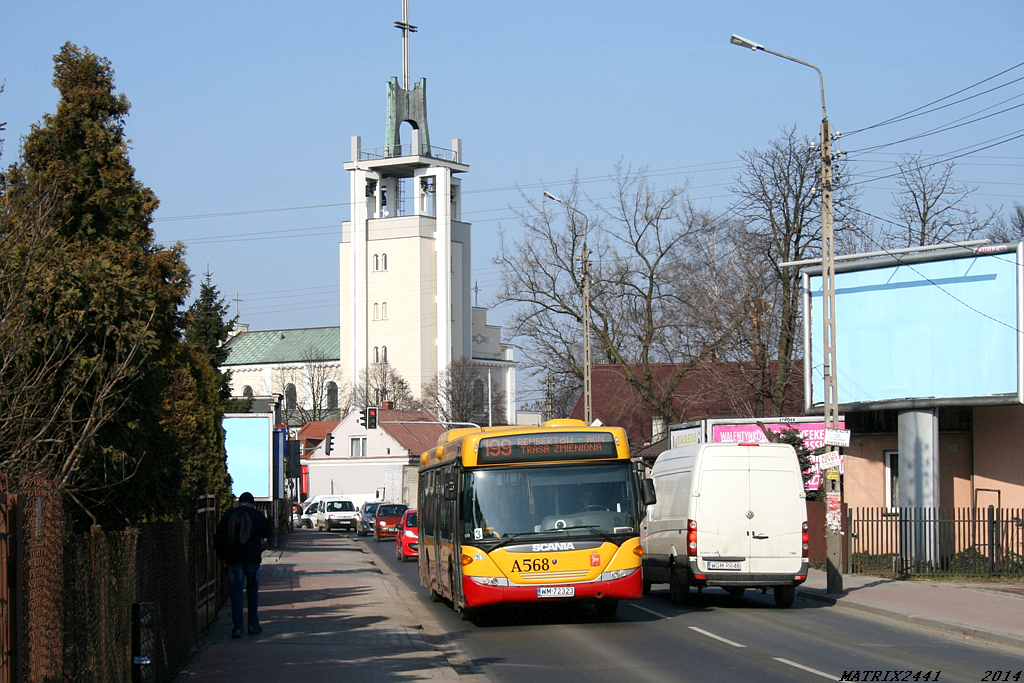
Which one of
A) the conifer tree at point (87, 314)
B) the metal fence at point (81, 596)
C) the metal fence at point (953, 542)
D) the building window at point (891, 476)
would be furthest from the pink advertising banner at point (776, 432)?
the metal fence at point (81, 596)

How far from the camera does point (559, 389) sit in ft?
170

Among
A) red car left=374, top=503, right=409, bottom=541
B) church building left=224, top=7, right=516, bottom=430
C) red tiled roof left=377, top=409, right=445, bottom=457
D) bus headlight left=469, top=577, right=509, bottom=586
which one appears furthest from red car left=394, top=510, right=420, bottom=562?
church building left=224, top=7, right=516, bottom=430

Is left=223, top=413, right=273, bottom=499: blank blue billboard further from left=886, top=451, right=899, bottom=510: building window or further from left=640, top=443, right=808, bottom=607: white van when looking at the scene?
left=640, top=443, right=808, bottom=607: white van

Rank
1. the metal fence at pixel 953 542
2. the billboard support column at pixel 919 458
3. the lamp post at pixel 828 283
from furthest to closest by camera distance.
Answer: the billboard support column at pixel 919 458
the metal fence at pixel 953 542
the lamp post at pixel 828 283

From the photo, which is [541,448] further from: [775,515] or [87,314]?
[87,314]

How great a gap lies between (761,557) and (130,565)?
1086cm

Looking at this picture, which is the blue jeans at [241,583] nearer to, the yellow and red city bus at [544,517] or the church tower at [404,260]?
the yellow and red city bus at [544,517]

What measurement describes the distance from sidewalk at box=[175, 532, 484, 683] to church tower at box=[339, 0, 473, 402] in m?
89.8

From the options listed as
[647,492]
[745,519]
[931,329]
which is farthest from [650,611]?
[931,329]

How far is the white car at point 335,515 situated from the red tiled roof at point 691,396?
13955mm

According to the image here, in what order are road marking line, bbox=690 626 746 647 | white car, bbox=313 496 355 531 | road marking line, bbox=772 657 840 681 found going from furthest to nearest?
white car, bbox=313 496 355 531
road marking line, bbox=690 626 746 647
road marking line, bbox=772 657 840 681

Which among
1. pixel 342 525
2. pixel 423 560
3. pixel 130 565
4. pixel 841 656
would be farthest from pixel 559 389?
pixel 130 565

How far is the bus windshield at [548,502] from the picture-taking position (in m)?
15.2

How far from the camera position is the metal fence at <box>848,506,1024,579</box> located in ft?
76.3
